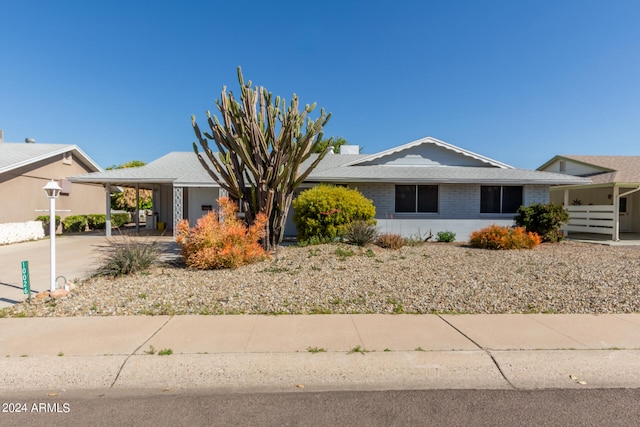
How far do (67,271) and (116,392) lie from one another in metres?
6.64

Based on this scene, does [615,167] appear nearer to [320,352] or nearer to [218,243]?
[218,243]

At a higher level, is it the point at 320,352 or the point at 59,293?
the point at 59,293

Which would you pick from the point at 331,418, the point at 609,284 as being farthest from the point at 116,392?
the point at 609,284

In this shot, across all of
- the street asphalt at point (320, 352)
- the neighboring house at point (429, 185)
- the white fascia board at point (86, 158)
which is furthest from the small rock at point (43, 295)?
the white fascia board at point (86, 158)

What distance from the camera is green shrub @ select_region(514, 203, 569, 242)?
1292 cm

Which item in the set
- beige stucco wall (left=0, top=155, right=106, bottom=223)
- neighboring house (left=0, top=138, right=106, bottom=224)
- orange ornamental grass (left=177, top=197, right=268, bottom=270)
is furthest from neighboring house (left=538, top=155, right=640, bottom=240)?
beige stucco wall (left=0, top=155, right=106, bottom=223)

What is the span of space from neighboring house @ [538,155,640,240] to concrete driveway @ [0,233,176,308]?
18171 millimetres

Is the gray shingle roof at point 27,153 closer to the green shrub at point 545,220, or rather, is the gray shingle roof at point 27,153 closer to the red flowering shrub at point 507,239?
the red flowering shrub at point 507,239

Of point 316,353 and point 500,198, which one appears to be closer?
point 316,353

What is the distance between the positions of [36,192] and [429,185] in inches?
743

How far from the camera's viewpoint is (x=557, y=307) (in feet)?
19.4

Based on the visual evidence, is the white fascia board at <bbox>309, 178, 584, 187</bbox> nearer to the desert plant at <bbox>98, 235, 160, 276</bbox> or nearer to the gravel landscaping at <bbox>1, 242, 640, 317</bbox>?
the gravel landscaping at <bbox>1, 242, 640, 317</bbox>

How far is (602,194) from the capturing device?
1816 centimetres

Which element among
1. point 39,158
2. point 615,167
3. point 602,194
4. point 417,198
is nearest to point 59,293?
point 417,198
